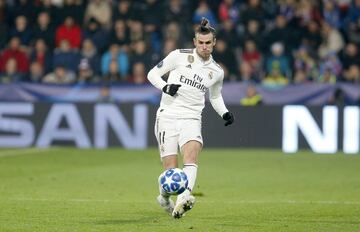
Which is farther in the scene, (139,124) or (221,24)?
(221,24)

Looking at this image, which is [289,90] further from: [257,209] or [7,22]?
[257,209]

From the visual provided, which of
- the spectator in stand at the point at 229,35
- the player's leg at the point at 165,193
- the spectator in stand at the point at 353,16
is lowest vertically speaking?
the player's leg at the point at 165,193

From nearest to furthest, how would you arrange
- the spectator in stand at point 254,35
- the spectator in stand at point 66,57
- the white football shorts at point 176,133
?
the white football shorts at point 176,133 < the spectator in stand at point 66,57 < the spectator in stand at point 254,35

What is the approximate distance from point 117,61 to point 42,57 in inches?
74.5

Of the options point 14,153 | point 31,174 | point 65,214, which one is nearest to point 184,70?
point 65,214

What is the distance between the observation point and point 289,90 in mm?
22172

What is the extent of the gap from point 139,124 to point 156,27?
4.01 meters

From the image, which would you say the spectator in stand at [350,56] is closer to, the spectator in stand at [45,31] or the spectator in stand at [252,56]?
the spectator in stand at [252,56]

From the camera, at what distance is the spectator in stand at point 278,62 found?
914 inches

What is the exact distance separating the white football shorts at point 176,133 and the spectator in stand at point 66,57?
12.7 m

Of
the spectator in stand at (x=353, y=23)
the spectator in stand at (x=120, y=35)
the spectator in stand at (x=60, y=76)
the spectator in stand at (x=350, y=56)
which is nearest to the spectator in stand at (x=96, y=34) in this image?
the spectator in stand at (x=120, y=35)

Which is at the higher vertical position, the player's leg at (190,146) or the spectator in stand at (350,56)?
the spectator in stand at (350,56)

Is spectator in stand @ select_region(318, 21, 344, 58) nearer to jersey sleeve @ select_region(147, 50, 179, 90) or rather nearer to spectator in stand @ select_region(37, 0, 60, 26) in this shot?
spectator in stand @ select_region(37, 0, 60, 26)

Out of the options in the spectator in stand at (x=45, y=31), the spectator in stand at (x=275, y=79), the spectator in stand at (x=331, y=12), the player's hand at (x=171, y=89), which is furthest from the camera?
the spectator in stand at (x=331, y=12)
